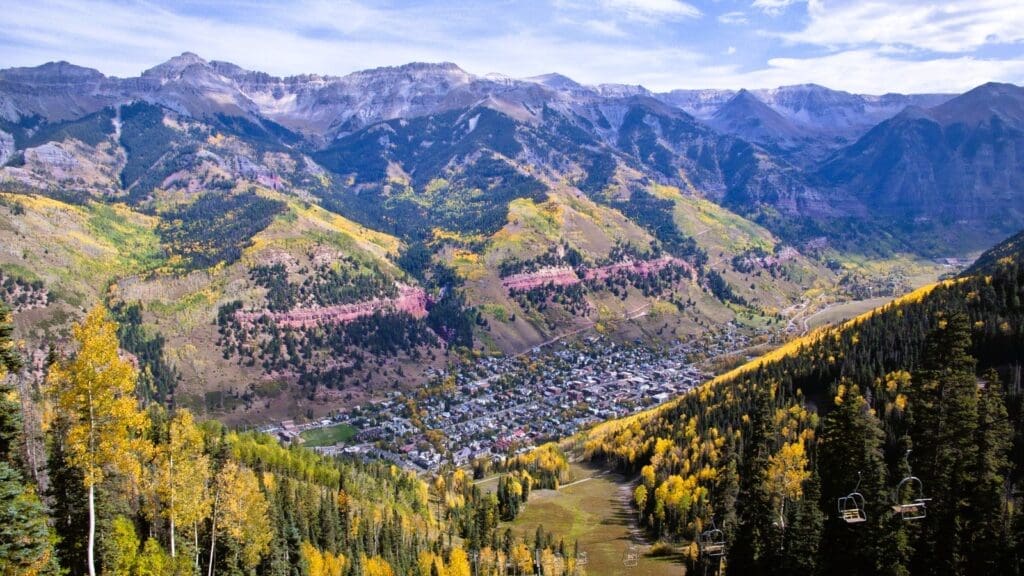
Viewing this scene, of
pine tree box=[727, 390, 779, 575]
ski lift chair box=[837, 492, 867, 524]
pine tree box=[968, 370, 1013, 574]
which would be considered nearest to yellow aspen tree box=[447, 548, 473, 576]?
pine tree box=[727, 390, 779, 575]

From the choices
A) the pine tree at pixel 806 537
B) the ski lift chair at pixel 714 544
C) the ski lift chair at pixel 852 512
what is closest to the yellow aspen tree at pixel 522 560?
the ski lift chair at pixel 714 544

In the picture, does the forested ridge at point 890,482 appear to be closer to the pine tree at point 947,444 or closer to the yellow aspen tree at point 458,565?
the pine tree at point 947,444

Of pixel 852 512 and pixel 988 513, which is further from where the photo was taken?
pixel 988 513

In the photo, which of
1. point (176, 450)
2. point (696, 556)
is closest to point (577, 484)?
point (696, 556)

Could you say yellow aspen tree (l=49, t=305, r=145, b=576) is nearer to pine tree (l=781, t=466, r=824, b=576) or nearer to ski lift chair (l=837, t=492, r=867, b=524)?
ski lift chair (l=837, t=492, r=867, b=524)

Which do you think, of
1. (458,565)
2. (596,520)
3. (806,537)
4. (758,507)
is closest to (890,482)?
(758,507)

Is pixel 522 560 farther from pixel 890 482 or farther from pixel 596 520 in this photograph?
pixel 890 482
